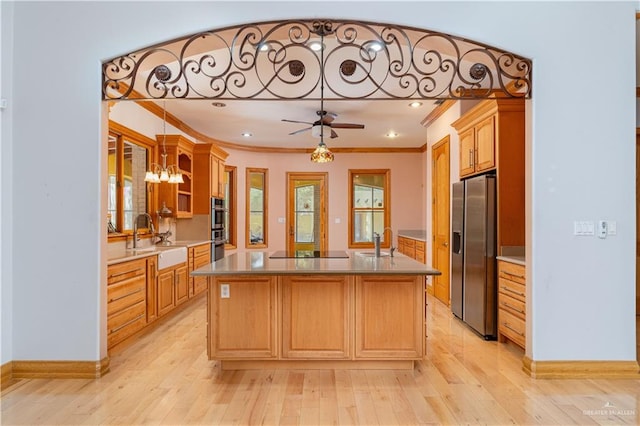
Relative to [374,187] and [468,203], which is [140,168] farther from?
[374,187]

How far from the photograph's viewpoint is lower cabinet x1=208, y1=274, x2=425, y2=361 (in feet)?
10.2

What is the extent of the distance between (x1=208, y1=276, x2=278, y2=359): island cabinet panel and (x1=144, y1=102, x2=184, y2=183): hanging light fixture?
2100 mm

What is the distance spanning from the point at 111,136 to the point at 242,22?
2377 millimetres

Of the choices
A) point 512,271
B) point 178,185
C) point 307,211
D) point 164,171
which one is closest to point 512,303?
point 512,271

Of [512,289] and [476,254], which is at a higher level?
[476,254]

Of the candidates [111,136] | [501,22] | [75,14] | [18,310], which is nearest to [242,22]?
[75,14]

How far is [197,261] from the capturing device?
5824 millimetres

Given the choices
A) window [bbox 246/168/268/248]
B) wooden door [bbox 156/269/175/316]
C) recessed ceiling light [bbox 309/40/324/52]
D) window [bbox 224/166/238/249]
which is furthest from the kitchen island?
window [bbox 246/168/268/248]

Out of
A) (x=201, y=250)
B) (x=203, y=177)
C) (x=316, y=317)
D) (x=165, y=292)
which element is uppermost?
(x=203, y=177)

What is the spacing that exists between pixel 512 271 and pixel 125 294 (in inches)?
138

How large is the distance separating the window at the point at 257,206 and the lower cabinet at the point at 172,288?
3.19 metres

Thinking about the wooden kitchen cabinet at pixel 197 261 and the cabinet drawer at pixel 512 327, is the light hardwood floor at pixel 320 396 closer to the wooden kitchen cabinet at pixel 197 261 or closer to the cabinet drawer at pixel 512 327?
the cabinet drawer at pixel 512 327

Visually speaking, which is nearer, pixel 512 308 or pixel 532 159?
pixel 532 159

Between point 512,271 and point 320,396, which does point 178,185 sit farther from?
point 512,271
